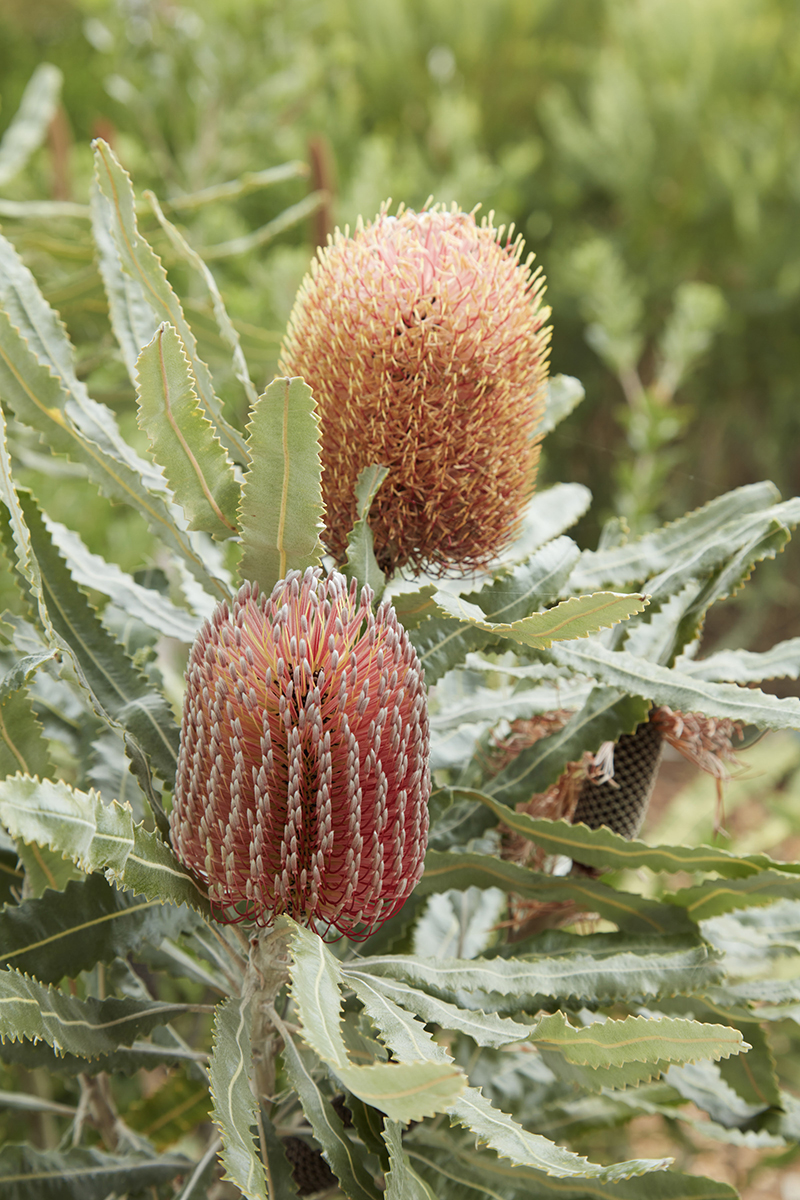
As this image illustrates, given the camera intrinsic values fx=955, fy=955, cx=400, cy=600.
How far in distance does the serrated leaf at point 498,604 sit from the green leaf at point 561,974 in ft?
0.44

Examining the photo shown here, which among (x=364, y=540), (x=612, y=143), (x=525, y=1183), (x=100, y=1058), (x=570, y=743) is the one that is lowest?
(x=525, y=1183)

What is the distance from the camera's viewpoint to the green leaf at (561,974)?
0.43 metres

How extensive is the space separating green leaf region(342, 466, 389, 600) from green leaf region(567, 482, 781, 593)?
A: 14 cm

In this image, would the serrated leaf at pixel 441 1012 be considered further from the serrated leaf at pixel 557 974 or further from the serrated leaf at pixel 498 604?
the serrated leaf at pixel 498 604

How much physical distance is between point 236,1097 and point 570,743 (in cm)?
24

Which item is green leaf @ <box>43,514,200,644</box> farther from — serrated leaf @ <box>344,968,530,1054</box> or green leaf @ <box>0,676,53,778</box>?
serrated leaf @ <box>344,968,530,1054</box>

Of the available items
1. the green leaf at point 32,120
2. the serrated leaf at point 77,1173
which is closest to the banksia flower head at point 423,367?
the serrated leaf at point 77,1173

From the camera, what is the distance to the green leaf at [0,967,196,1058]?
357 mm

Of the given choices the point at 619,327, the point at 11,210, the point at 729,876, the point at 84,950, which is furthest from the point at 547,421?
the point at 619,327

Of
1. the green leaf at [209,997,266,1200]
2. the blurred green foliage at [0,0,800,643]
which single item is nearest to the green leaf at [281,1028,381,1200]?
the green leaf at [209,997,266,1200]

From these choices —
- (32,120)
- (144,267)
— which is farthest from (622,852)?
(32,120)

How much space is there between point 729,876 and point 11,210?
2.53 ft

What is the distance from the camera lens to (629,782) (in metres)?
0.56

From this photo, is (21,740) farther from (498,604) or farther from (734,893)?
(734,893)
